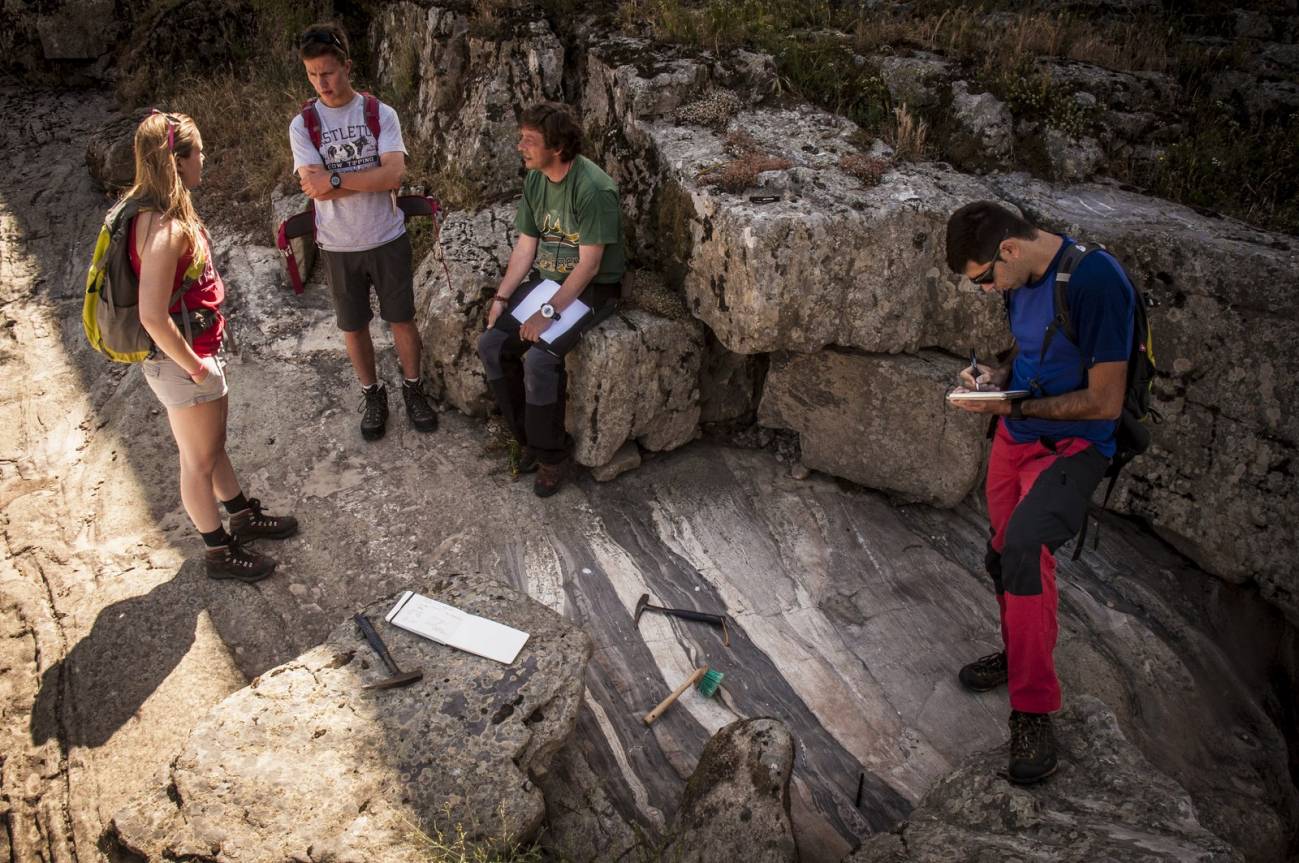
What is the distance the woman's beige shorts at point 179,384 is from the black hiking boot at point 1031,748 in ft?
14.6

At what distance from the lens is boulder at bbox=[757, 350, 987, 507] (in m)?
5.57

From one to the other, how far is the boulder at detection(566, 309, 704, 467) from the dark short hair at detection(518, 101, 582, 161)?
47.0 inches

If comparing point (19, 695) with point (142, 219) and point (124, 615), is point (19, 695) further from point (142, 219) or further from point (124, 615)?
point (142, 219)

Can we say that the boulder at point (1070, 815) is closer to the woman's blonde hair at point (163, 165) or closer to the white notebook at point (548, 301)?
the white notebook at point (548, 301)

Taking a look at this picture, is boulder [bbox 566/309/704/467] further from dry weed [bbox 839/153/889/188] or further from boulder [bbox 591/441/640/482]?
dry weed [bbox 839/153/889/188]

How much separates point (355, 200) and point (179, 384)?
5.53 ft

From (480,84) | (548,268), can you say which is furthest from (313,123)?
(480,84)

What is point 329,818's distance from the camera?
3.51 meters

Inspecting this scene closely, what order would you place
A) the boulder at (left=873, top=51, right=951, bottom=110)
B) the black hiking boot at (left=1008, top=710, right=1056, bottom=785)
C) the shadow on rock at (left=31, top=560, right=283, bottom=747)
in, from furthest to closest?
the boulder at (left=873, top=51, right=951, bottom=110)
the shadow on rock at (left=31, top=560, right=283, bottom=747)
the black hiking boot at (left=1008, top=710, right=1056, bottom=785)

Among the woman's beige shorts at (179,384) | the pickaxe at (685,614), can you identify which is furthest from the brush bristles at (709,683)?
the woman's beige shorts at (179,384)

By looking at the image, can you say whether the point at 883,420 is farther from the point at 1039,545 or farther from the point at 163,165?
the point at 163,165

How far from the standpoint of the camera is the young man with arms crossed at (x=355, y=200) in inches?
206

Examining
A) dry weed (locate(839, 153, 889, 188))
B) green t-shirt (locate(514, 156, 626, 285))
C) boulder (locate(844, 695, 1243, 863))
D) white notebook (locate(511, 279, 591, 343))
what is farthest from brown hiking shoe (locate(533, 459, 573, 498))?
boulder (locate(844, 695, 1243, 863))

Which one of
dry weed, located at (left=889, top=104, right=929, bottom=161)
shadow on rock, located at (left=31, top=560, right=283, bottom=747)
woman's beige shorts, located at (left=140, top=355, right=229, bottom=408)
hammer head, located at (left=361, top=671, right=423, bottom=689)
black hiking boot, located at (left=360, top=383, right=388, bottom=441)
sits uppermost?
dry weed, located at (left=889, top=104, right=929, bottom=161)
